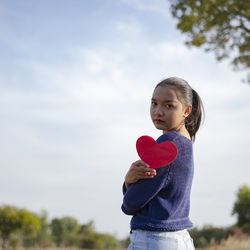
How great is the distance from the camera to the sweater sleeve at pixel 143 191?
2.22 meters

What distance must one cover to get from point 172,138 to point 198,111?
48 cm

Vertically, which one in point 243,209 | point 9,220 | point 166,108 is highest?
point 243,209

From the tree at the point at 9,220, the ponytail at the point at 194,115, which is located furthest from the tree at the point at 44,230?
the ponytail at the point at 194,115

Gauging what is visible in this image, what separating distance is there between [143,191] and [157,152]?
231 mm

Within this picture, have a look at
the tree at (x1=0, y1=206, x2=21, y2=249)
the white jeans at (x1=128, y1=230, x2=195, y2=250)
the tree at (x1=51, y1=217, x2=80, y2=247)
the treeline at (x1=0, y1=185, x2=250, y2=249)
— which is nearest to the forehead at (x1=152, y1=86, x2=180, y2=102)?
the white jeans at (x1=128, y1=230, x2=195, y2=250)

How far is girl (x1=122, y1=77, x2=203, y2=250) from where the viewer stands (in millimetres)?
2221

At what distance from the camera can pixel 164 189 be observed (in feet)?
7.57

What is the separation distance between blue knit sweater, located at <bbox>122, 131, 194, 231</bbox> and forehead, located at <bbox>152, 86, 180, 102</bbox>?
0.74ft

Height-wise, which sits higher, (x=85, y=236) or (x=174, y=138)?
(x=85, y=236)

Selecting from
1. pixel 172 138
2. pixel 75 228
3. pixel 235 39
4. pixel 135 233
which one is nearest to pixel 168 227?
pixel 135 233

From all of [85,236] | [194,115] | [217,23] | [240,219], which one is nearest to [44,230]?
[85,236]

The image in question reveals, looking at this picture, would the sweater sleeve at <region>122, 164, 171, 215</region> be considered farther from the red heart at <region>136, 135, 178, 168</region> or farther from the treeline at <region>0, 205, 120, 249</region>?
the treeline at <region>0, 205, 120, 249</region>

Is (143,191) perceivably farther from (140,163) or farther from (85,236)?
(85,236)

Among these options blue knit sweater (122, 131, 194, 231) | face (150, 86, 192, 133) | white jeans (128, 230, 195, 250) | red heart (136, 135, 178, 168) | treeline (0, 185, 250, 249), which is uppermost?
treeline (0, 185, 250, 249)
